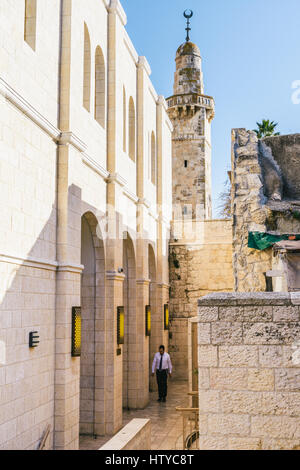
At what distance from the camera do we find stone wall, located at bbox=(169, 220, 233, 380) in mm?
21812

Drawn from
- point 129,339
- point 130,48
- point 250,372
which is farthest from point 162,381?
point 250,372

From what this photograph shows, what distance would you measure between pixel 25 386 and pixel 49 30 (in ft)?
20.8

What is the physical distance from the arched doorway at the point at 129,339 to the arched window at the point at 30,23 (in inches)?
297

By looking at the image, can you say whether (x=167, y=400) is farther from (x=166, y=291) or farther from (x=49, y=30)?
(x=49, y=30)

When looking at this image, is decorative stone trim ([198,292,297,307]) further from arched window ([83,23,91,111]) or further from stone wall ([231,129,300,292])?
arched window ([83,23,91,111])

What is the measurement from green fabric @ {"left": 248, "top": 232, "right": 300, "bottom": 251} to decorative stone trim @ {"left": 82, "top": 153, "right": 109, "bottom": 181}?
4186mm

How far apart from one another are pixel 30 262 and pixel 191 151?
82.8ft

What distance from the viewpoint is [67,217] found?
1009 cm

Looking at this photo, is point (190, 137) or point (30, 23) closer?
point (30, 23)

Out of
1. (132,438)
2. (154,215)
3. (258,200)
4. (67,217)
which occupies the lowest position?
(132,438)

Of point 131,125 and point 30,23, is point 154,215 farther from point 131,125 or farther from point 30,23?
point 30,23

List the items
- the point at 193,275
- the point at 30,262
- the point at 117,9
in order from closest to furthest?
1. the point at 30,262
2. the point at 117,9
3. the point at 193,275

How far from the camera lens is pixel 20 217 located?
8.39 metres

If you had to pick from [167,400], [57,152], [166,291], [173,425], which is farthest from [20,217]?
[166,291]
